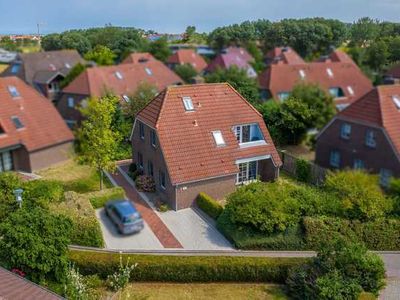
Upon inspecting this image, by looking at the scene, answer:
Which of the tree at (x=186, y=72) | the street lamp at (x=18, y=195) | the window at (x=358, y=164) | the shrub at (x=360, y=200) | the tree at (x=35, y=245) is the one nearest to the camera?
the tree at (x=35, y=245)

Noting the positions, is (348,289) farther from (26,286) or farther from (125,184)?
(125,184)

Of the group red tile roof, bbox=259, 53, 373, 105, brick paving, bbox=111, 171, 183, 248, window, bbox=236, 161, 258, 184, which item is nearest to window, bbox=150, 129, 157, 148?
brick paving, bbox=111, 171, 183, 248

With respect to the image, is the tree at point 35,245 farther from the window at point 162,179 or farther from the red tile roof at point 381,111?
the red tile roof at point 381,111

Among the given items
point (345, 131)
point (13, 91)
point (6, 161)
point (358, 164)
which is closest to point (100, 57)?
point (13, 91)

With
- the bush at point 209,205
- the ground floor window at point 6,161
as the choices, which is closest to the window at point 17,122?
the ground floor window at point 6,161

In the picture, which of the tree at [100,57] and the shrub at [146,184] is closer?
the shrub at [146,184]
